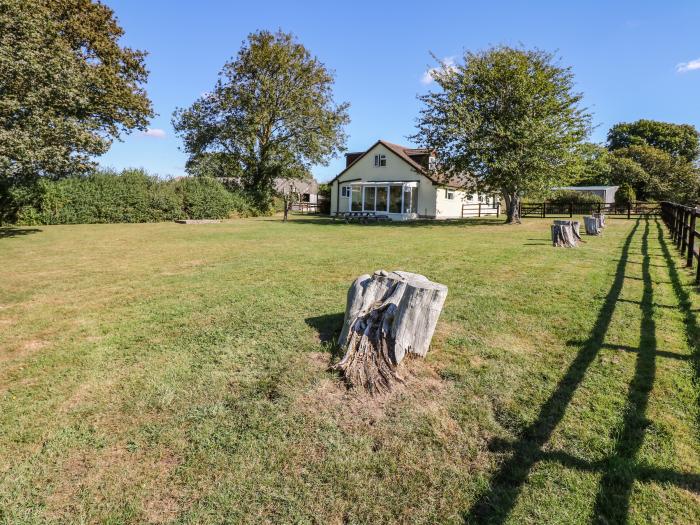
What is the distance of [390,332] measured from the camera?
12.2 ft

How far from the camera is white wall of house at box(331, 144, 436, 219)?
97.8 ft

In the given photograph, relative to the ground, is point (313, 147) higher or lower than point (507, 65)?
lower

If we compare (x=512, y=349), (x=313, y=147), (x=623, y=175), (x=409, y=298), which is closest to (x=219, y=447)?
(x=409, y=298)

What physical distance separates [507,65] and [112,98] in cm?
2147

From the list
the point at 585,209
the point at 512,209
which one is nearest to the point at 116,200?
the point at 512,209

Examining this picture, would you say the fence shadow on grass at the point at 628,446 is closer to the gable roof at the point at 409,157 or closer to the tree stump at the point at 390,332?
the tree stump at the point at 390,332

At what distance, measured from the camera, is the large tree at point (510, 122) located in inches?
787

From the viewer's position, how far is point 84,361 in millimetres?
3955

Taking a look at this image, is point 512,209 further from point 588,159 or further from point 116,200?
point 116,200

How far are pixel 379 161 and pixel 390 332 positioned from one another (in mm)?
29008

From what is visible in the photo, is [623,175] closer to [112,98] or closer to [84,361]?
[112,98]

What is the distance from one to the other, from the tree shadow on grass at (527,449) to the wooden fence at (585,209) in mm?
28109

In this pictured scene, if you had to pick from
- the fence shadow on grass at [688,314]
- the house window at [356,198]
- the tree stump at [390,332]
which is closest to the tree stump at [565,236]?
the fence shadow on grass at [688,314]

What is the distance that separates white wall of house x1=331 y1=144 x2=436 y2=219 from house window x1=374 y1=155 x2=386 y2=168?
0.63 ft
